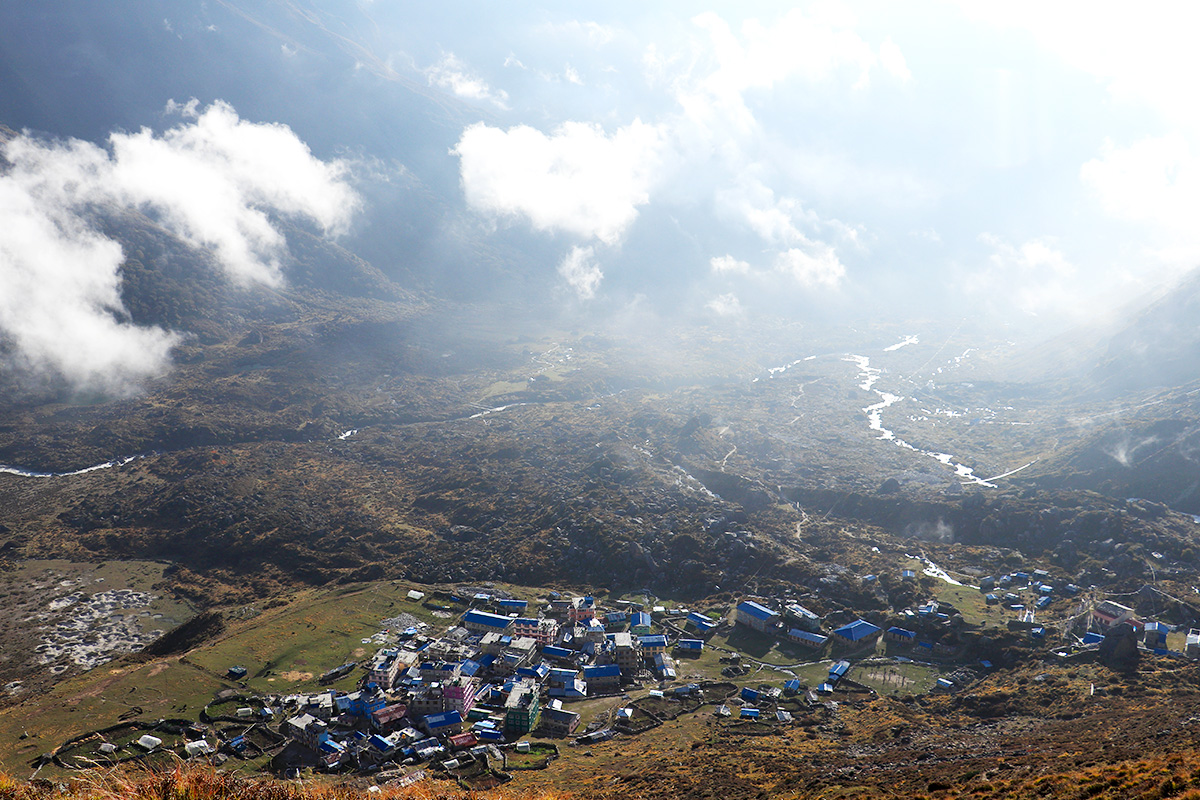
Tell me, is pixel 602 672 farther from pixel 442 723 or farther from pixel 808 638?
pixel 808 638

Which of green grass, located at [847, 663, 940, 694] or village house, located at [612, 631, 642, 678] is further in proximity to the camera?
village house, located at [612, 631, 642, 678]

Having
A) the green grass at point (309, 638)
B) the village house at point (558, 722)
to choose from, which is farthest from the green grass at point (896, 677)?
the green grass at point (309, 638)

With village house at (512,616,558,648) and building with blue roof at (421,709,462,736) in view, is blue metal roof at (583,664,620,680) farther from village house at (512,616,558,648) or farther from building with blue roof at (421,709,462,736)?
building with blue roof at (421,709,462,736)

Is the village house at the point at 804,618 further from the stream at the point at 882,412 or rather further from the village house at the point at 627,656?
the stream at the point at 882,412

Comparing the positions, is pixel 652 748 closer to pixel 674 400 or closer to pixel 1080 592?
pixel 1080 592

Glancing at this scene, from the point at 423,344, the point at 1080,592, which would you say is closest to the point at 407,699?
the point at 1080,592

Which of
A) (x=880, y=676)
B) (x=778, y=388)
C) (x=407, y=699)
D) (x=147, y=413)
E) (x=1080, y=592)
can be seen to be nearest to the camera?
(x=407, y=699)

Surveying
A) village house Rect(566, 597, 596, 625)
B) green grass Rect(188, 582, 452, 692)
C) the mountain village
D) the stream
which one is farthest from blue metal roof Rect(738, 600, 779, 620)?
the stream
